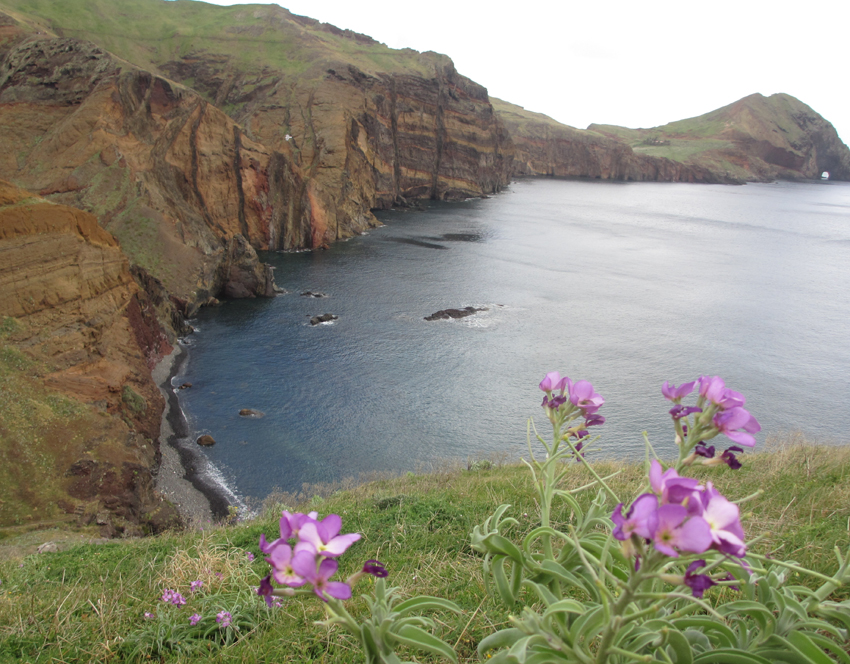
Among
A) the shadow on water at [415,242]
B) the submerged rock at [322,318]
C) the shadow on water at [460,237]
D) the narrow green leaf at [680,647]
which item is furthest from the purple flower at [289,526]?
the shadow on water at [460,237]

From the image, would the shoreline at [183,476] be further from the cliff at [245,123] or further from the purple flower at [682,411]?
the purple flower at [682,411]

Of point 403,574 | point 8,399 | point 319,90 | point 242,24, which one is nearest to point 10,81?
point 319,90

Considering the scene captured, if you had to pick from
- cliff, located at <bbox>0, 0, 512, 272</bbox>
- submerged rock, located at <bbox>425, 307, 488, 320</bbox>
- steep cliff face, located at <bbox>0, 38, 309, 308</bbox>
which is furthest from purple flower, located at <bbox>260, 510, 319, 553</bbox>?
cliff, located at <bbox>0, 0, 512, 272</bbox>

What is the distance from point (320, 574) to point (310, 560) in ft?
0.33

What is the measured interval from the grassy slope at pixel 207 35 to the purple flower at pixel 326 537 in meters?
111

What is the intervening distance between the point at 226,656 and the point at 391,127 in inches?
4530

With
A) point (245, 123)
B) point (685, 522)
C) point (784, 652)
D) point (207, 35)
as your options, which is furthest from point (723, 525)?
point (207, 35)

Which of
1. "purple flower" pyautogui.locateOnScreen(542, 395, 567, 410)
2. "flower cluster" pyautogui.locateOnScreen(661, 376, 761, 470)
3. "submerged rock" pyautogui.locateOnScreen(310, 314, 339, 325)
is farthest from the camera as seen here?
"submerged rock" pyautogui.locateOnScreen(310, 314, 339, 325)

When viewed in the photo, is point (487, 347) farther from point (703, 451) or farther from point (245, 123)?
Result: point (245, 123)

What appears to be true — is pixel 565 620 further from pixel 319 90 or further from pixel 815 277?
pixel 319 90

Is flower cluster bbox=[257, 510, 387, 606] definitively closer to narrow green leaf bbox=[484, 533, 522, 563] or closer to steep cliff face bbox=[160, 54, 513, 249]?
narrow green leaf bbox=[484, 533, 522, 563]

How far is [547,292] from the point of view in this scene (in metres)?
58.2

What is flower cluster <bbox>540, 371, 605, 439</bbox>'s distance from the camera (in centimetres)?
315

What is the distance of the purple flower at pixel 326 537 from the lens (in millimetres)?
2080
